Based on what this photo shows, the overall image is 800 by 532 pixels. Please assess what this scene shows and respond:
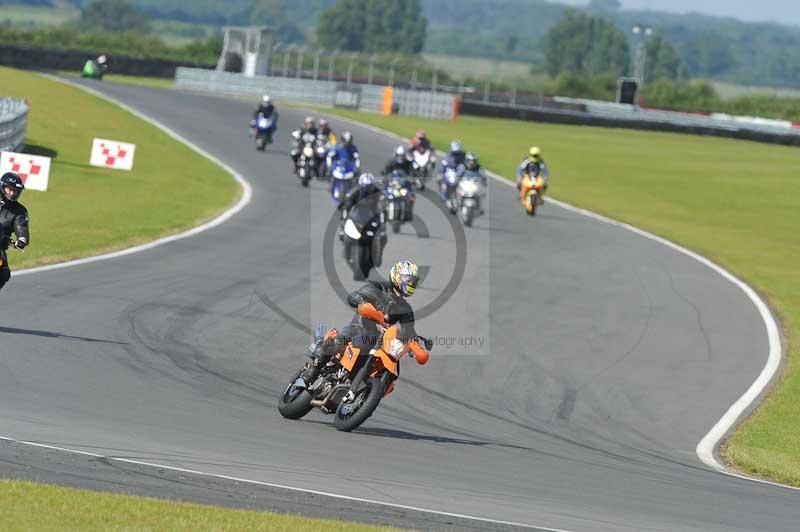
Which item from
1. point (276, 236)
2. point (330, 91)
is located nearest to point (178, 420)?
point (276, 236)

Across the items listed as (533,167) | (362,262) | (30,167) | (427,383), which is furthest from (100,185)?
(427,383)

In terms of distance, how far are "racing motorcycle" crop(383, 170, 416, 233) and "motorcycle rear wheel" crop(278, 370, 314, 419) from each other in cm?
1352


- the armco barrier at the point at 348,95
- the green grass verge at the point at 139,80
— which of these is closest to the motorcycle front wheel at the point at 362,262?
the armco barrier at the point at 348,95

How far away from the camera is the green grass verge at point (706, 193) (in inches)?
626

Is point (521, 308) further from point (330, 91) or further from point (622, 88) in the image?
point (622, 88)

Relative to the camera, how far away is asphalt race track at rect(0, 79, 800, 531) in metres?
9.72

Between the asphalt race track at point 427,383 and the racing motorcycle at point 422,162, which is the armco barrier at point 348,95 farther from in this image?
the asphalt race track at point 427,383

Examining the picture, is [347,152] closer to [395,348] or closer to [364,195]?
[364,195]

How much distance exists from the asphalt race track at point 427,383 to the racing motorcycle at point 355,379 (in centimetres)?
22

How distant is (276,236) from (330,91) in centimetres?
4142

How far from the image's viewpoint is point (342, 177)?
32375mm

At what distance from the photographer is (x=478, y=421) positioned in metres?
13.8

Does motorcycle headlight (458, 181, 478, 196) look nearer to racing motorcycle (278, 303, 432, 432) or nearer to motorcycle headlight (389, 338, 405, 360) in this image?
racing motorcycle (278, 303, 432, 432)

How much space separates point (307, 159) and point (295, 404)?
995 inches
